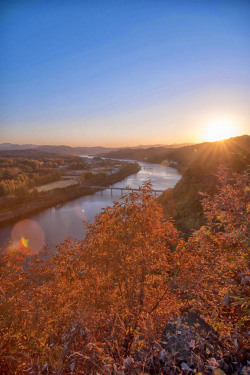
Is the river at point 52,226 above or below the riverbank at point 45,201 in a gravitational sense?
below

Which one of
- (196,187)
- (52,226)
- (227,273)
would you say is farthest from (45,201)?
(227,273)

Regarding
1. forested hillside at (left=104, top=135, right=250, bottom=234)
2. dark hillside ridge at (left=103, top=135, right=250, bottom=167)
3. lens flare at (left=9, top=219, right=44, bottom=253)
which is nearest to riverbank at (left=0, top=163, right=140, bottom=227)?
lens flare at (left=9, top=219, right=44, bottom=253)

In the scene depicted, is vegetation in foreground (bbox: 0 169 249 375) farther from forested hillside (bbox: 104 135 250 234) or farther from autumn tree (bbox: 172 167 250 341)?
forested hillside (bbox: 104 135 250 234)

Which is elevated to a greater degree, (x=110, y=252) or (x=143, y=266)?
(x=110, y=252)

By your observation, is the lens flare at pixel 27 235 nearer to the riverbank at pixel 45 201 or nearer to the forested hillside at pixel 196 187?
the riverbank at pixel 45 201

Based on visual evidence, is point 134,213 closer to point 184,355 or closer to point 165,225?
point 165,225

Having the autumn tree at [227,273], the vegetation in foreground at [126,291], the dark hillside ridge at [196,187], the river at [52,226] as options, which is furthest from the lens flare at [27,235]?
the autumn tree at [227,273]

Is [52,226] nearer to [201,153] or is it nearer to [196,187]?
[196,187]

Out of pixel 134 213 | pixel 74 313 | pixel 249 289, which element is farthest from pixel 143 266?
pixel 249 289

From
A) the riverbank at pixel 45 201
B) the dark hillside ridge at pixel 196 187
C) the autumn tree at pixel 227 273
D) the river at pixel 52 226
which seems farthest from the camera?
the riverbank at pixel 45 201
